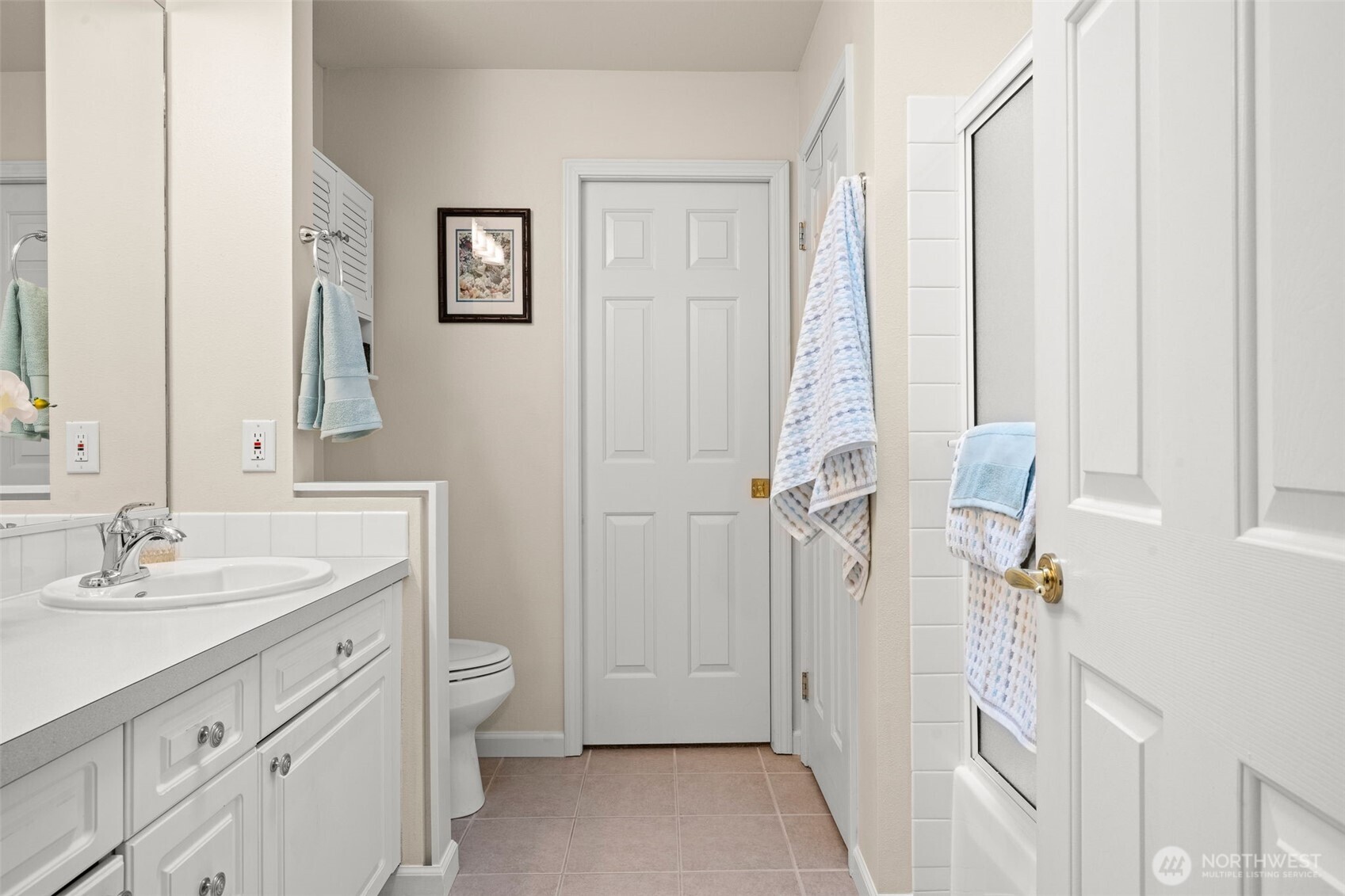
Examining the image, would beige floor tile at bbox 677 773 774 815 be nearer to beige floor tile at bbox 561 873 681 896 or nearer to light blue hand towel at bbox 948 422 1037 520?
beige floor tile at bbox 561 873 681 896

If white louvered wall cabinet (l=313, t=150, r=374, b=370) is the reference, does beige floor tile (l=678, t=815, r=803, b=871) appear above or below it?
below

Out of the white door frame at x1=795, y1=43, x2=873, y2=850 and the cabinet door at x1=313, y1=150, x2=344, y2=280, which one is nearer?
the white door frame at x1=795, y1=43, x2=873, y2=850

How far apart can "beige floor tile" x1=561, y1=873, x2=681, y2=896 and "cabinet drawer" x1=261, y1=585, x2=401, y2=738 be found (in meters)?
0.79

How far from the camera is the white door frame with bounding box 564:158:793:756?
280cm


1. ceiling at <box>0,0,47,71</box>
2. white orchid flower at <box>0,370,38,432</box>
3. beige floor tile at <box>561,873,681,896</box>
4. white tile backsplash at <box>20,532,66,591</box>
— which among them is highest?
ceiling at <box>0,0,47,71</box>

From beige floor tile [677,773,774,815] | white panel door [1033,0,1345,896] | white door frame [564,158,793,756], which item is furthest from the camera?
white door frame [564,158,793,756]

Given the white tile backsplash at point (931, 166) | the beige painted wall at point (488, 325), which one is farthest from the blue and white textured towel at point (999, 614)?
the beige painted wall at point (488, 325)

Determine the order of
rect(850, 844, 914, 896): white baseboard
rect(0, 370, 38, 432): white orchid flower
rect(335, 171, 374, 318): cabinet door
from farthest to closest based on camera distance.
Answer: rect(335, 171, 374, 318): cabinet door → rect(850, 844, 914, 896): white baseboard → rect(0, 370, 38, 432): white orchid flower

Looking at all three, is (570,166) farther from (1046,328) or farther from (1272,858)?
(1272,858)

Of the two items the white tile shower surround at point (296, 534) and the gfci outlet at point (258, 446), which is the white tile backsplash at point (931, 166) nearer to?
the white tile shower surround at point (296, 534)

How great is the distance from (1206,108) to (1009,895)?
1.15 metres

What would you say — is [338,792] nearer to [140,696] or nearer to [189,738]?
[189,738]

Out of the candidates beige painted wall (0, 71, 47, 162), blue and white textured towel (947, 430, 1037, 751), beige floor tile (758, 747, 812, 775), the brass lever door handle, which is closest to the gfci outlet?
beige painted wall (0, 71, 47, 162)

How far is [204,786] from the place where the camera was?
43.4 inches
